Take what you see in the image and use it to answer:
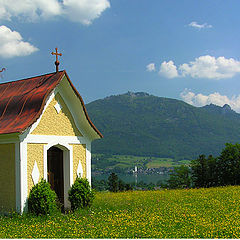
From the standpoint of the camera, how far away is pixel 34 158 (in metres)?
14.8

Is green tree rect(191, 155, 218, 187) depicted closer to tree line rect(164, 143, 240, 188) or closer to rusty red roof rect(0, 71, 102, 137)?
tree line rect(164, 143, 240, 188)

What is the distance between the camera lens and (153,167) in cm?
18075

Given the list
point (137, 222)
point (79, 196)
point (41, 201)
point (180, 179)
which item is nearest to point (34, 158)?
point (41, 201)

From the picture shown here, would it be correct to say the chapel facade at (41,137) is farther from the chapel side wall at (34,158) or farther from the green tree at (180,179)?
the green tree at (180,179)

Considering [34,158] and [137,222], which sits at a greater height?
[34,158]

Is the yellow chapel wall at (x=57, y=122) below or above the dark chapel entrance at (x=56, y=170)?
above

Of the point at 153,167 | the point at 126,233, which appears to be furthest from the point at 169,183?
the point at 153,167

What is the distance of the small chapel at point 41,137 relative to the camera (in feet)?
47.0

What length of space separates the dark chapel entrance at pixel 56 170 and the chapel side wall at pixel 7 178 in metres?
2.24

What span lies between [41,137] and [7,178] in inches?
84.5

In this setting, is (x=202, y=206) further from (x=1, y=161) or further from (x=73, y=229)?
(x=1, y=161)

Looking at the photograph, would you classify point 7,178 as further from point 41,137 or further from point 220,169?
point 220,169

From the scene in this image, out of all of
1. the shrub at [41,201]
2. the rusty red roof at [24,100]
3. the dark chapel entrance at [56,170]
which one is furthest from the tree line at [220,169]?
the shrub at [41,201]

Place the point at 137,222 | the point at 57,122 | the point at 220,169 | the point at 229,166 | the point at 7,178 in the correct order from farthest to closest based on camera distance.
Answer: the point at 220,169
the point at 229,166
the point at 57,122
the point at 7,178
the point at 137,222
